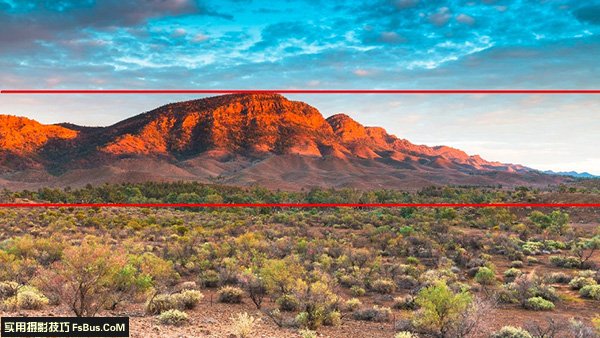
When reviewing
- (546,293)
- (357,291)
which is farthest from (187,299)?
(546,293)

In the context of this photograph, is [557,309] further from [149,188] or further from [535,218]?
[149,188]

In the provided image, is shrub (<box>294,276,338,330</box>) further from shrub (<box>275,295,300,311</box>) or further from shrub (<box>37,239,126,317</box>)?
shrub (<box>37,239,126,317</box>)

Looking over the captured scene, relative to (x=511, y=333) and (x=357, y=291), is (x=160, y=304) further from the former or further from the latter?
(x=511, y=333)

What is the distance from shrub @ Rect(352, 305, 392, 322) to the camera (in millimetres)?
17875

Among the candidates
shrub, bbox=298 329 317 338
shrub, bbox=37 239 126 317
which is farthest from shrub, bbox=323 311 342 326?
shrub, bbox=37 239 126 317

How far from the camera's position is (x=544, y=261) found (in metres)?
32.2

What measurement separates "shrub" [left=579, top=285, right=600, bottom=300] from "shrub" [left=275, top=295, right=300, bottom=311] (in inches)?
554

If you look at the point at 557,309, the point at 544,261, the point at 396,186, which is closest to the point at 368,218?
the point at 544,261

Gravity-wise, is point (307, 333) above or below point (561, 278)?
above

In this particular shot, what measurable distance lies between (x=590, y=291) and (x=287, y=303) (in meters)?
14.4

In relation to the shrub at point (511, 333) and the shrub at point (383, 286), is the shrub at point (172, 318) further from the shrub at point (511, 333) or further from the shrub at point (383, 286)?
the shrub at point (383, 286)

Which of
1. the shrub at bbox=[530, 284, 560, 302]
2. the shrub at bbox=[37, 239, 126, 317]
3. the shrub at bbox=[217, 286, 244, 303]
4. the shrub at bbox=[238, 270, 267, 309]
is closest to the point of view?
the shrub at bbox=[37, 239, 126, 317]

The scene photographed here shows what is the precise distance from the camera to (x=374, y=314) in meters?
18.0

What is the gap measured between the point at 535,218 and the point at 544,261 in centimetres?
2554
